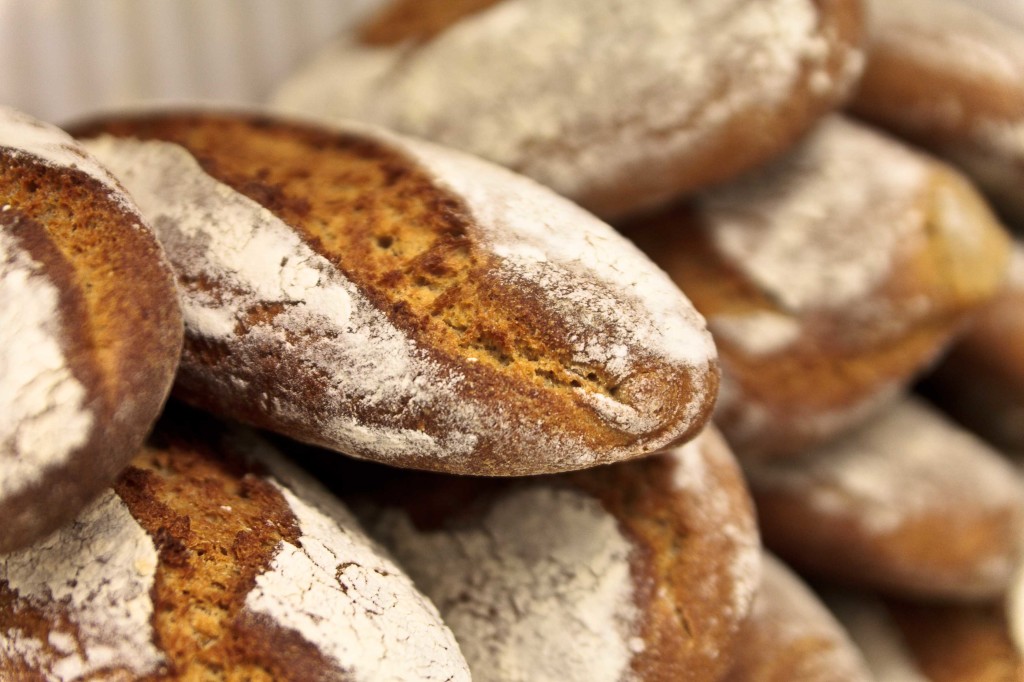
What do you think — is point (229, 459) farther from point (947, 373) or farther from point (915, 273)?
point (947, 373)

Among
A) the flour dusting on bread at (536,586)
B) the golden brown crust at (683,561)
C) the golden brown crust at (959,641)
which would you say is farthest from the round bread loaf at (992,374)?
the flour dusting on bread at (536,586)

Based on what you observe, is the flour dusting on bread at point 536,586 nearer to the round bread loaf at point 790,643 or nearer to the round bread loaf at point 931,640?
the round bread loaf at point 790,643

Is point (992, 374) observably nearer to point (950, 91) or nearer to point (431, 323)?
point (950, 91)

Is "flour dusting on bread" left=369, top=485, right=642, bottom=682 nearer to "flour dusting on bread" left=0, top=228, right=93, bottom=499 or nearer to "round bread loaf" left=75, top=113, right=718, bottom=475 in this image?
"round bread loaf" left=75, top=113, right=718, bottom=475

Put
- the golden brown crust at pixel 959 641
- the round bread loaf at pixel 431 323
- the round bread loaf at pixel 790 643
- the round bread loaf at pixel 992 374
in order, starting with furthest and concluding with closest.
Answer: the round bread loaf at pixel 992 374, the golden brown crust at pixel 959 641, the round bread loaf at pixel 790 643, the round bread loaf at pixel 431 323

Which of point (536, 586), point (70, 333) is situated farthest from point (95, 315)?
point (536, 586)

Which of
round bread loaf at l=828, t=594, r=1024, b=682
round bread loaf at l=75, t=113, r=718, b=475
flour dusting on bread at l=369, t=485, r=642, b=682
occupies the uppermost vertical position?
round bread loaf at l=75, t=113, r=718, b=475

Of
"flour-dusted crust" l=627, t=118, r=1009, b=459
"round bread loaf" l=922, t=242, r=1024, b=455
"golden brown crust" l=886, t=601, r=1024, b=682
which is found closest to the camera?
"flour-dusted crust" l=627, t=118, r=1009, b=459

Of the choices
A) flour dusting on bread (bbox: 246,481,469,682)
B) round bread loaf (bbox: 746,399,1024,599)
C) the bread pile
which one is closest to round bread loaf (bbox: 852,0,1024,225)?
the bread pile
